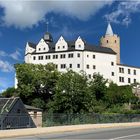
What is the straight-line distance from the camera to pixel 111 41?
145500 mm

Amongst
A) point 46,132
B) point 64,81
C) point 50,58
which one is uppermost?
point 50,58

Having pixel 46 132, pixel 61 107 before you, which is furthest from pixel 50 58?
pixel 46 132

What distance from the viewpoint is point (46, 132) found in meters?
35.3

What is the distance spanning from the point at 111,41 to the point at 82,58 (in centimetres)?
2096

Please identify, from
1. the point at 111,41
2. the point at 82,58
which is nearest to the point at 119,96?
the point at 82,58

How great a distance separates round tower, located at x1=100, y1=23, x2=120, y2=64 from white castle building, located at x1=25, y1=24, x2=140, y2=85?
468 cm

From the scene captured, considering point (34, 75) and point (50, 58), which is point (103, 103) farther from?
point (50, 58)

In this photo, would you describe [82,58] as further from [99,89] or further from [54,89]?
[54,89]

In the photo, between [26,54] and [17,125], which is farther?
[26,54]

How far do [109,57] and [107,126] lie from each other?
87756 millimetres

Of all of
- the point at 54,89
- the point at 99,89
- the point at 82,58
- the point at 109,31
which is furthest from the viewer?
the point at 109,31

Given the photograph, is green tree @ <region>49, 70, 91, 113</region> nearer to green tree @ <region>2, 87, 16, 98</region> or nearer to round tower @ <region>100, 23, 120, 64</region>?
green tree @ <region>2, 87, 16, 98</region>

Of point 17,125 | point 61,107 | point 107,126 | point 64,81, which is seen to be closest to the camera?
point 17,125

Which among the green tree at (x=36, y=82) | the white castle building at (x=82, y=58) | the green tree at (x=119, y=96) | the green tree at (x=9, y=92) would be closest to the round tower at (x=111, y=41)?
the white castle building at (x=82, y=58)
